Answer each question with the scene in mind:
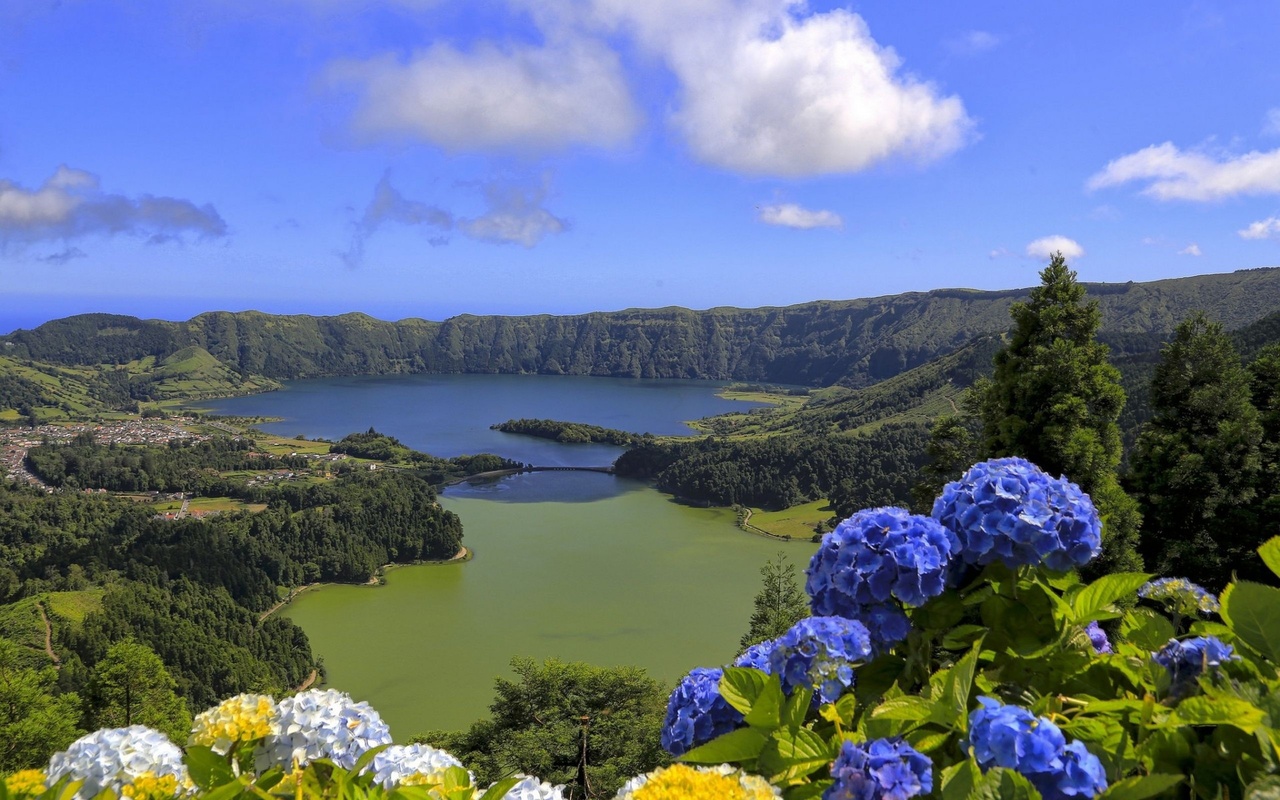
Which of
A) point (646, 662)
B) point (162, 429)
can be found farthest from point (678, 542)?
point (162, 429)

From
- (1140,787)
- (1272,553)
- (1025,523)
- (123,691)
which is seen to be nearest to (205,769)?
(1140,787)

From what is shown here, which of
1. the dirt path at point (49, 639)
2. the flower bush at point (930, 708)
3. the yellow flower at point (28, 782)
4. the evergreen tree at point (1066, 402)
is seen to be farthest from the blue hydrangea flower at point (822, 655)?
the dirt path at point (49, 639)

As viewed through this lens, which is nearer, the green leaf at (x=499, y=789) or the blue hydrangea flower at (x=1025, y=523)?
the green leaf at (x=499, y=789)

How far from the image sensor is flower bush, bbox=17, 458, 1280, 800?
1.46 m

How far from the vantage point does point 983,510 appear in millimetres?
2160

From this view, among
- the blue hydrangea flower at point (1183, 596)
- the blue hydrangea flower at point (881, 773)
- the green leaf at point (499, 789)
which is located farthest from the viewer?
the blue hydrangea flower at point (1183, 596)

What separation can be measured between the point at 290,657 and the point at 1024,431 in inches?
1650

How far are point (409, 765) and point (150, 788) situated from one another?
637 mm

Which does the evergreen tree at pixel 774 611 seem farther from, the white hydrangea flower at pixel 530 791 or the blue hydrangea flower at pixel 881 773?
the blue hydrangea flower at pixel 881 773

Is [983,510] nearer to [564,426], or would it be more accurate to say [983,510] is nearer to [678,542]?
[678,542]

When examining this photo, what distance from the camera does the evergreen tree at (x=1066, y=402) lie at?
11969 millimetres

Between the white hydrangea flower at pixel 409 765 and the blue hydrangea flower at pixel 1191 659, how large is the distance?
1.87 meters

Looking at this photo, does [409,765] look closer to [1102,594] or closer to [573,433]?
[1102,594]

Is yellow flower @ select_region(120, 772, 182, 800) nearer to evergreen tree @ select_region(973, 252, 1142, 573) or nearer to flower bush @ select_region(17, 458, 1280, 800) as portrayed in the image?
flower bush @ select_region(17, 458, 1280, 800)
